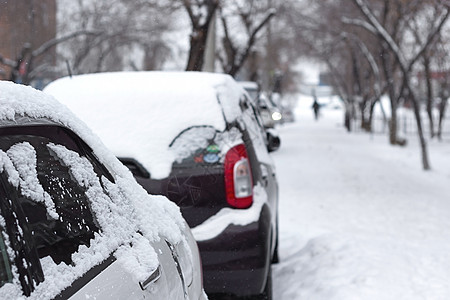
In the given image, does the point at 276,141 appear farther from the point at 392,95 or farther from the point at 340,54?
the point at 340,54

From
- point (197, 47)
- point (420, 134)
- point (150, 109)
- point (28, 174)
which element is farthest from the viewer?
point (420, 134)

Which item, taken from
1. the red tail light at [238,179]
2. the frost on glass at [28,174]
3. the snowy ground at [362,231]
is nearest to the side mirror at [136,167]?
the red tail light at [238,179]

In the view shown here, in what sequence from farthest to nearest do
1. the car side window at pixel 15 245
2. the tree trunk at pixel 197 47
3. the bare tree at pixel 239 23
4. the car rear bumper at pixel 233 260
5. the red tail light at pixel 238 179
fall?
the bare tree at pixel 239 23 < the tree trunk at pixel 197 47 < the red tail light at pixel 238 179 < the car rear bumper at pixel 233 260 < the car side window at pixel 15 245

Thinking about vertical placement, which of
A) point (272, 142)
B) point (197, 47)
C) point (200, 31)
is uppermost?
point (200, 31)

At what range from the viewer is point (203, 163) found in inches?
155

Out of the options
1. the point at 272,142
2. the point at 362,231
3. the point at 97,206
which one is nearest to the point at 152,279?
the point at 97,206

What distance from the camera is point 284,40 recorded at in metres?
34.5

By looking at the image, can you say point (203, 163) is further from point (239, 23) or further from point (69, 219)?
point (239, 23)

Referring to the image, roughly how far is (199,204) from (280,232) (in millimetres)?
3728

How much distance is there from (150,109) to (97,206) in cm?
216

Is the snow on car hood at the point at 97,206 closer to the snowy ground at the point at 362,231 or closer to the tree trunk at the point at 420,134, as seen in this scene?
the snowy ground at the point at 362,231


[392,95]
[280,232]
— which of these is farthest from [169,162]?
[392,95]

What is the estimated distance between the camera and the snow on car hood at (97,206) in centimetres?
156

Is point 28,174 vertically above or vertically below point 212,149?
above
